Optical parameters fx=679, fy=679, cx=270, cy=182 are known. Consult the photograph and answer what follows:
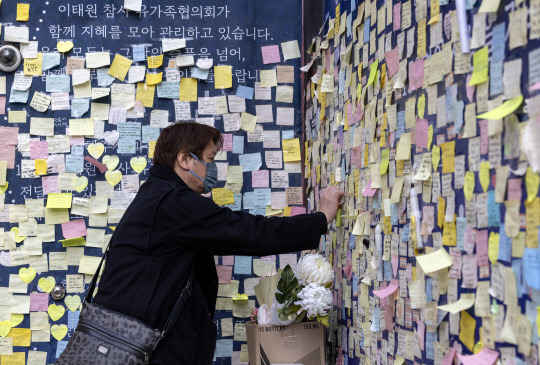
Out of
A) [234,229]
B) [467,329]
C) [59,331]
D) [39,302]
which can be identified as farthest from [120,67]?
[467,329]

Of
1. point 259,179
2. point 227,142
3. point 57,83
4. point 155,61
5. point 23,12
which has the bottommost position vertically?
point 259,179

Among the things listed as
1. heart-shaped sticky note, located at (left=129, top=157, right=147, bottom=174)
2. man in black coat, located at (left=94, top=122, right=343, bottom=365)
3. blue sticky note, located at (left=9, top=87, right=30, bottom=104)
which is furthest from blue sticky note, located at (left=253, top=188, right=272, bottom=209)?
blue sticky note, located at (left=9, top=87, right=30, bottom=104)

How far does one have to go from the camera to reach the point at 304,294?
8.76ft

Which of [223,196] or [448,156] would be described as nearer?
[448,156]

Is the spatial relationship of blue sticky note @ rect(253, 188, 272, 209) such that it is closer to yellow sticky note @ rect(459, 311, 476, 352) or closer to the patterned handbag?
the patterned handbag

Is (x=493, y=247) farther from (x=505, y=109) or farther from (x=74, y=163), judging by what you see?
(x=74, y=163)

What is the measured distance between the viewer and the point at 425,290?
1854 millimetres

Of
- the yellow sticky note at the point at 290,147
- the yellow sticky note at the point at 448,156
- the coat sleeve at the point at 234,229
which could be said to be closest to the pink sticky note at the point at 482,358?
the yellow sticky note at the point at 448,156

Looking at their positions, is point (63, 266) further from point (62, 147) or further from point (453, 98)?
point (453, 98)

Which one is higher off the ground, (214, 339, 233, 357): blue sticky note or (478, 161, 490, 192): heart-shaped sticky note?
(478, 161, 490, 192): heart-shaped sticky note

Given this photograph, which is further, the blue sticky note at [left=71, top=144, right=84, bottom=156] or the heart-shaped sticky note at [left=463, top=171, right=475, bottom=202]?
the blue sticky note at [left=71, top=144, right=84, bottom=156]

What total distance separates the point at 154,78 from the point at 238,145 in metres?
0.58

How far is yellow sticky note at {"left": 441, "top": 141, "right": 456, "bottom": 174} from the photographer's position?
1.67 metres

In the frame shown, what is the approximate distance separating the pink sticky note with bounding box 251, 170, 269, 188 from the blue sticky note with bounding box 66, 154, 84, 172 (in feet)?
3.01
